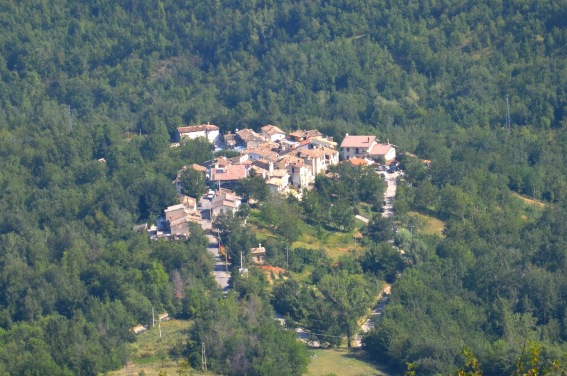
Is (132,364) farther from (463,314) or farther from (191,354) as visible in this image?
(463,314)

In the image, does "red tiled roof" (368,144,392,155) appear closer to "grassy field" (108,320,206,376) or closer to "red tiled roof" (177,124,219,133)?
"red tiled roof" (177,124,219,133)

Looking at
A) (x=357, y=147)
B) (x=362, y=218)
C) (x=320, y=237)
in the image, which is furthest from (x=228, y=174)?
(x=357, y=147)

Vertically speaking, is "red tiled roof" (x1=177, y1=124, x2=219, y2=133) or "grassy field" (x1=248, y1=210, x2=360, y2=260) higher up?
"grassy field" (x1=248, y1=210, x2=360, y2=260)

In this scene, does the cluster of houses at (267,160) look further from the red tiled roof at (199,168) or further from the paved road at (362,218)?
the paved road at (362,218)

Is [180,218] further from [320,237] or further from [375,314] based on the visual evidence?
[375,314]

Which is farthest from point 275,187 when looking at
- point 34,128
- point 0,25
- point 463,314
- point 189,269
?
point 0,25

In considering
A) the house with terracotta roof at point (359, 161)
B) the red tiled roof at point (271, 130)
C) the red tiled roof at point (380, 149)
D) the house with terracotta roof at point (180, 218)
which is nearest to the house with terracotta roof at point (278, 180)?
the house with terracotta roof at point (359, 161)

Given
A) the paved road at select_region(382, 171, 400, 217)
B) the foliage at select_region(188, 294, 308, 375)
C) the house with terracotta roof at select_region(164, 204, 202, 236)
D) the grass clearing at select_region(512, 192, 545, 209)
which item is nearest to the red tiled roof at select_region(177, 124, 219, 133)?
the paved road at select_region(382, 171, 400, 217)
